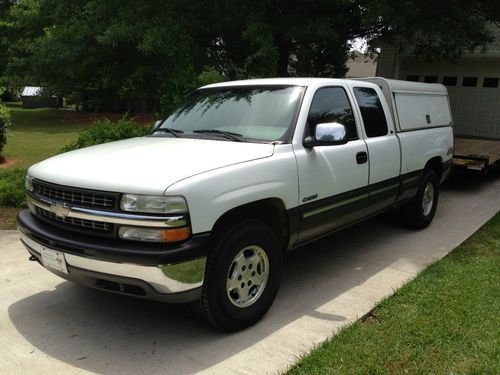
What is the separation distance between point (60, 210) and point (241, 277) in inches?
53.1

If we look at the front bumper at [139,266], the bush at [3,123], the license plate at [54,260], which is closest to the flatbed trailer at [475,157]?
the front bumper at [139,266]

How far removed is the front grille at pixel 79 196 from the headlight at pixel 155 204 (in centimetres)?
12

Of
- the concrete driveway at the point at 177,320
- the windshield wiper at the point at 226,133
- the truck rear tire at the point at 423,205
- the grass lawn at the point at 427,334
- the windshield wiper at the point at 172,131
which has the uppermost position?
the windshield wiper at the point at 226,133

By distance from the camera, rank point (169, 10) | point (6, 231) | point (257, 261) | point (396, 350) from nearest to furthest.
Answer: point (396, 350) → point (257, 261) → point (6, 231) → point (169, 10)

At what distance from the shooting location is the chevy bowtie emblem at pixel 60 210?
11.3 ft

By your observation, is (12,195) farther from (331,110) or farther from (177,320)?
(331,110)

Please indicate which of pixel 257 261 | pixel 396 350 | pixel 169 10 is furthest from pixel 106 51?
pixel 396 350

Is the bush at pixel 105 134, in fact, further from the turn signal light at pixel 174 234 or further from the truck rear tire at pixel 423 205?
the turn signal light at pixel 174 234

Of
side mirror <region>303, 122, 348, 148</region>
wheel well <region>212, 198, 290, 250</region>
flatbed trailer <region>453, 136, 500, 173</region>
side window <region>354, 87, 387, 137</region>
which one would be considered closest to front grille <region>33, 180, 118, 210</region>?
wheel well <region>212, 198, 290, 250</region>

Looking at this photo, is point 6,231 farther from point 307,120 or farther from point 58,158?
point 307,120

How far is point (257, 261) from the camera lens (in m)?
3.80

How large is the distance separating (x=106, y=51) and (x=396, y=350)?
11.0 meters

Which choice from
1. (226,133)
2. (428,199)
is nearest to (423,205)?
(428,199)

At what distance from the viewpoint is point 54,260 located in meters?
3.50
